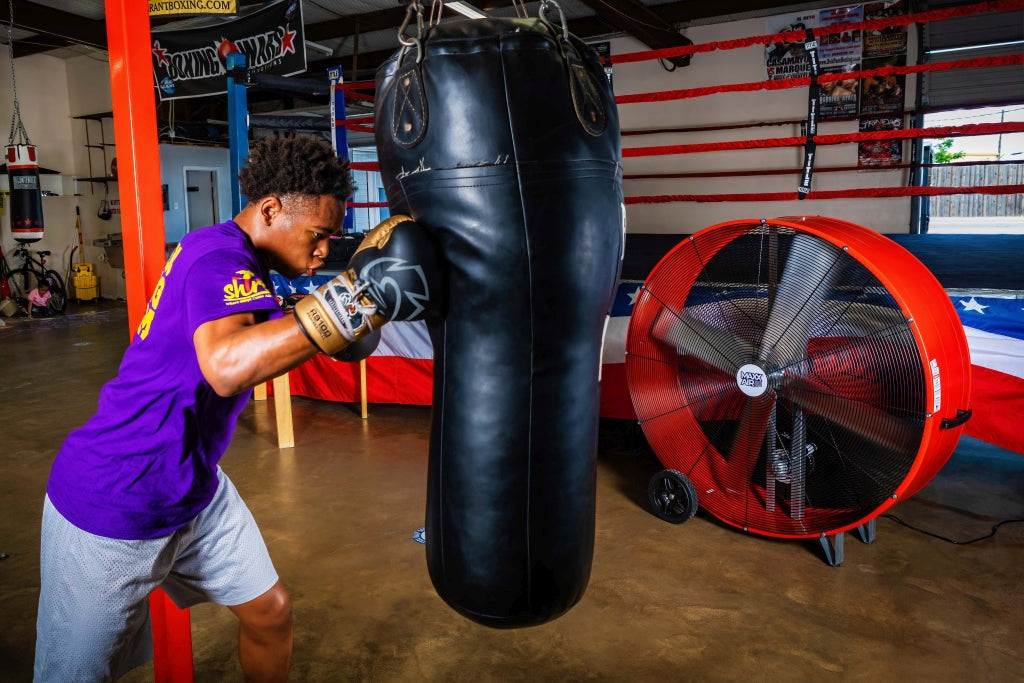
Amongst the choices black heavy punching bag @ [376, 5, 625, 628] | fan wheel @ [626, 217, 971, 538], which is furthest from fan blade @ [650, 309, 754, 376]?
black heavy punching bag @ [376, 5, 625, 628]

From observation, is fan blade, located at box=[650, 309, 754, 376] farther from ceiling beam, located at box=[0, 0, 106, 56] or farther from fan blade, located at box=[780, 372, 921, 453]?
ceiling beam, located at box=[0, 0, 106, 56]

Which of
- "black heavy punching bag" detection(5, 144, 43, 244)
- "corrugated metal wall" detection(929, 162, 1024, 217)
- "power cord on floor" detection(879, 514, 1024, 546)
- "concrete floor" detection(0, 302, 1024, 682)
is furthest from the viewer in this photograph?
"corrugated metal wall" detection(929, 162, 1024, 217)

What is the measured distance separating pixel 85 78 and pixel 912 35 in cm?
1008

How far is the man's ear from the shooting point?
1271mm

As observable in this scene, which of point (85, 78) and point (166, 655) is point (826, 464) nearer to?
point (166, 655)

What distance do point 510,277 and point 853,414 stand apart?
174cm

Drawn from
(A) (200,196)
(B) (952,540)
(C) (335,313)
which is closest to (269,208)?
(C) (335,313)

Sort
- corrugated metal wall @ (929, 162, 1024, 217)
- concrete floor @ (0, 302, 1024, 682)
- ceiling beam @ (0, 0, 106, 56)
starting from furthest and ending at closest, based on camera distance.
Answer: corrugated metal wall @ (929, 162, 1024, 217), ceiling beam @ (0, 0, 106, 56), concrete floor @ (0, 302, 1024, 682)

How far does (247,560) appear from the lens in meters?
1.46

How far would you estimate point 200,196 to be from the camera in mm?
10789

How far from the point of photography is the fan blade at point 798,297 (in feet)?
7.63

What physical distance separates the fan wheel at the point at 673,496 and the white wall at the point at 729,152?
16.4 ft

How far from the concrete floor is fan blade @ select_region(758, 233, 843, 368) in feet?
2.46

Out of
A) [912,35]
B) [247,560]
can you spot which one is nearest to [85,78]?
[912,35]
